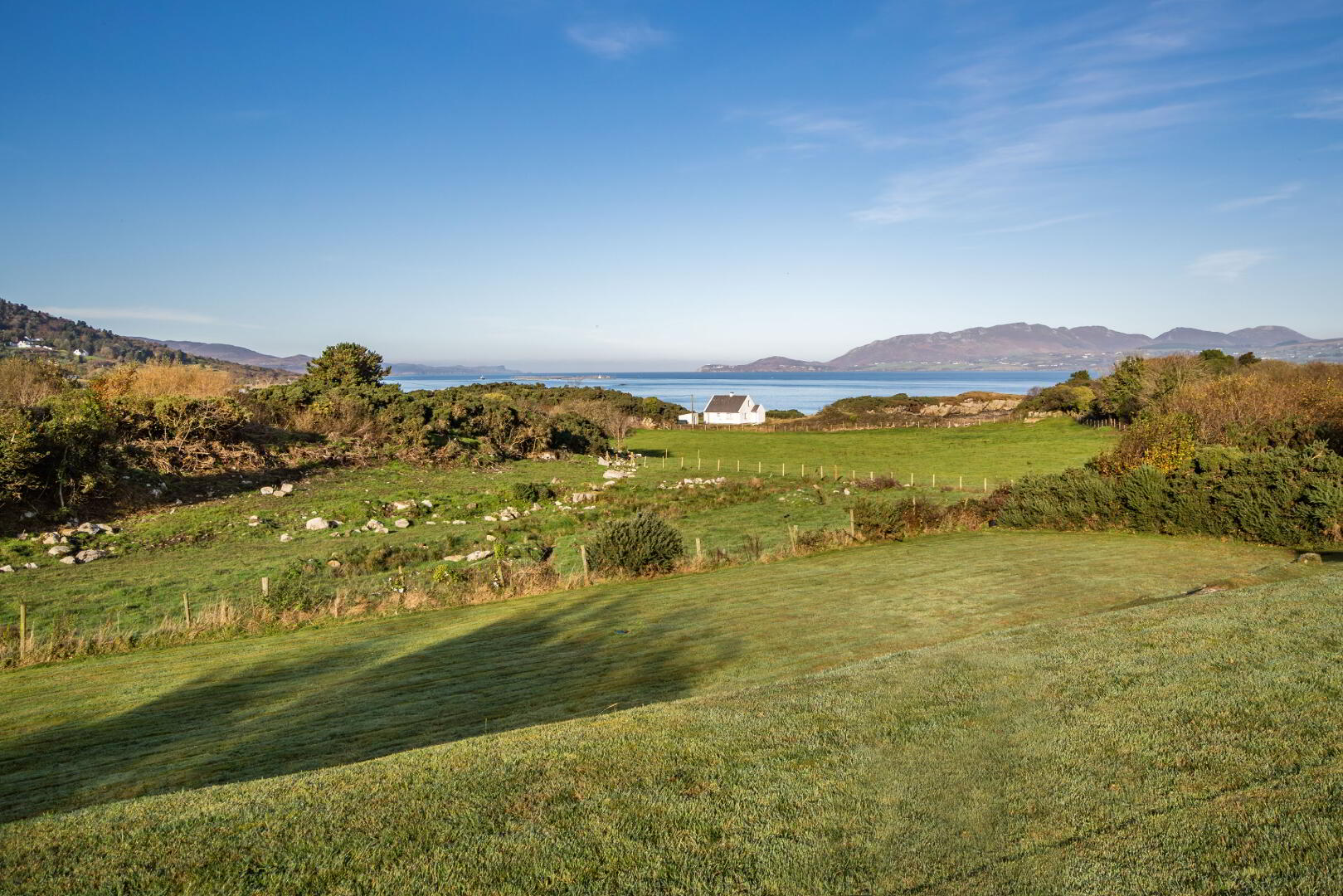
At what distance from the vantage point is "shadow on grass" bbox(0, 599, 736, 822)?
710cm

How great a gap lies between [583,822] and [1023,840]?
2.46 meters

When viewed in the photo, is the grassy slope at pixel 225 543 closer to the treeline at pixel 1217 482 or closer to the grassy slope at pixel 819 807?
the grassy slope at pixel 819 807

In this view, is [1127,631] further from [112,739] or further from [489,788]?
[112,739]

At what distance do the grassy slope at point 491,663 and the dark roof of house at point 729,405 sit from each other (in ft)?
246

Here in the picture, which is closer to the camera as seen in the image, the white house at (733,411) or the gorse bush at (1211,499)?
the gorse bush at (1211,499)

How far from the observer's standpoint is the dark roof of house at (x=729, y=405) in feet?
305

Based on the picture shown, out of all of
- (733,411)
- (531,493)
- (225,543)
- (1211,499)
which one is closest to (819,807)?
(225,543)

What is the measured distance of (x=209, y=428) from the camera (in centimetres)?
2758

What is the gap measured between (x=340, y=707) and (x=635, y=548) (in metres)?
9.88

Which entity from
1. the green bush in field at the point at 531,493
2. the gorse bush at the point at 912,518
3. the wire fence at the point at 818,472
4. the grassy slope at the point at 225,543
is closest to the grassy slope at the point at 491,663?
the grassy slope at the point at 225,543

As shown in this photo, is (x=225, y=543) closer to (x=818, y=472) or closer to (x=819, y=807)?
(x=819, y=807)

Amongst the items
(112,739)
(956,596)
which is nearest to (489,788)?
(112,739)

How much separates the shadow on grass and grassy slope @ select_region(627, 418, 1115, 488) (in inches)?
1163

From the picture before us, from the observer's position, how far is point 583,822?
4.76 meters
